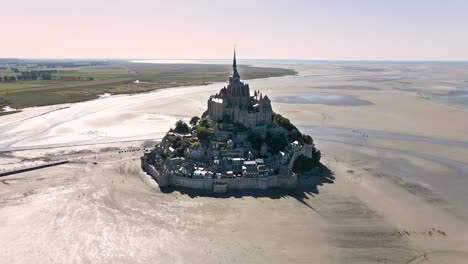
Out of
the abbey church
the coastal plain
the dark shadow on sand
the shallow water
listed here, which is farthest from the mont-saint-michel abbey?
the shallow water

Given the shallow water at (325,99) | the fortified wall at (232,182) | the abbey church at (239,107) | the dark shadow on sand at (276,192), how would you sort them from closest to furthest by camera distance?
the dark shadow on sand at (276,192)
the fortified wall at (232,182)
the abbey church at (239,107)
the shallow water at (325,99)

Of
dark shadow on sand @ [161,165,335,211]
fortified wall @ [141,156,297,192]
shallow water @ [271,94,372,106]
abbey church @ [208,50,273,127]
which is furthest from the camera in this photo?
shallow water @ [271,94,372,106]

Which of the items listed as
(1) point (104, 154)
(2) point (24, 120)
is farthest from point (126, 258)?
(2) point (24, 120)

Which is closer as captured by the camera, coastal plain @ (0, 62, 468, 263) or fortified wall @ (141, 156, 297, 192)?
coastal plain @ (0, 62, 468, 263)

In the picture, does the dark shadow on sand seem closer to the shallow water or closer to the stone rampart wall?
the stone rampart wall

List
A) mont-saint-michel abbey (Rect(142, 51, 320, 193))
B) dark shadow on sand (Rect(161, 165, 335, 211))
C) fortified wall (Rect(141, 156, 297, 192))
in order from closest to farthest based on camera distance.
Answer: dark shadow on sand (Rect(161, 165, 335, 211)), fortified wall (Rect(141, 156, 297, 192)), mont-saint-michel abbey (Rect(142, 51, 320, 193))

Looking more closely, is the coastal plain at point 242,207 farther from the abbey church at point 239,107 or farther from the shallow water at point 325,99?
the shallow water at point 325,99

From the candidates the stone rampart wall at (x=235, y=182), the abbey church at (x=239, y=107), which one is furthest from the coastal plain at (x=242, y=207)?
the abbey church at (x=239, y=107)

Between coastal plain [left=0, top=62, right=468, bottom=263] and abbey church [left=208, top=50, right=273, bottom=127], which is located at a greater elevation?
abbey church [left=208, top=50, right=273, bottom=127]
